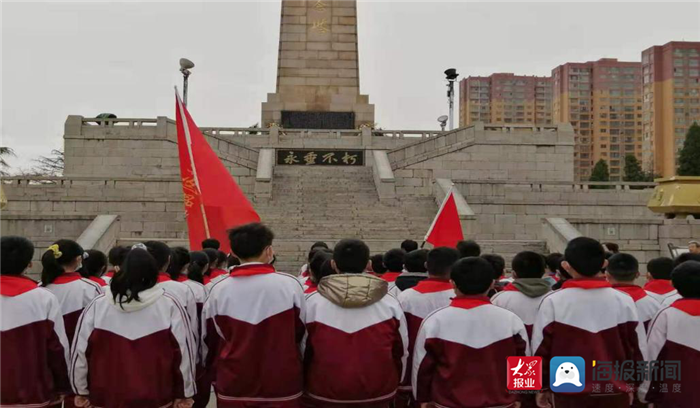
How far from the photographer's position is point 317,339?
395 centimetres

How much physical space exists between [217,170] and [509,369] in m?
5.32

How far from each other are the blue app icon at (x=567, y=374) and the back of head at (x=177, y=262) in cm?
299

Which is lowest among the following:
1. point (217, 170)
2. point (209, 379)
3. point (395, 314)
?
point (209, 379)

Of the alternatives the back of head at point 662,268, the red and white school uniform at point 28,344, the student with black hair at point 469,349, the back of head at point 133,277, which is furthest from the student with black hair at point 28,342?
the back of head at point 662,268

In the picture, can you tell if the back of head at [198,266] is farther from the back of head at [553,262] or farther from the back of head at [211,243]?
the back of head at [553,262]

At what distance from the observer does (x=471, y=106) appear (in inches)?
2616

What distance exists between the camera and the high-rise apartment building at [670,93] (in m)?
57.6

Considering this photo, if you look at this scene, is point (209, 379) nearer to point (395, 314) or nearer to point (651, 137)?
point (395, 314)

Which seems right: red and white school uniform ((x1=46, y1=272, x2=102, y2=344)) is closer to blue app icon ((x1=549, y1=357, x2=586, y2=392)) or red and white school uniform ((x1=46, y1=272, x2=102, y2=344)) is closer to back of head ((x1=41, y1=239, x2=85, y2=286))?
back of head ((x1=41, y1=239, x2=85, y2=286))

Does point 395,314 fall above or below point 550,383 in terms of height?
above

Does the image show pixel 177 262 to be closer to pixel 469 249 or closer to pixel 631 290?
pixel 469 249

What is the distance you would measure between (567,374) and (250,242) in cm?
200

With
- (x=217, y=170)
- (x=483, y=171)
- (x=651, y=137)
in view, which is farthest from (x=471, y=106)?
(x=217, y=170)

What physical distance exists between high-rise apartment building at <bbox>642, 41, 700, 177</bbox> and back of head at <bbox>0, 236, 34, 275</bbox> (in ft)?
195
